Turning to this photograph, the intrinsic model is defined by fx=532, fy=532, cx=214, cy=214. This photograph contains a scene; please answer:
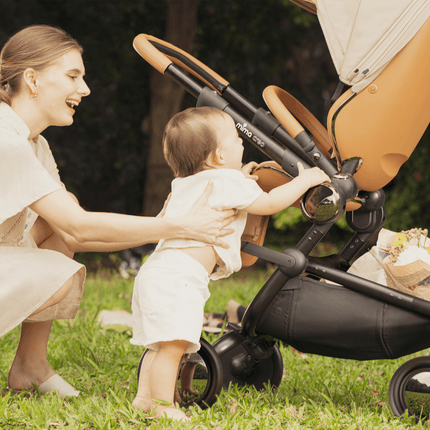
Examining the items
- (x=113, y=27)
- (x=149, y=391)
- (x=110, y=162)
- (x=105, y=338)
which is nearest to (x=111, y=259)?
(x=110, y=162)

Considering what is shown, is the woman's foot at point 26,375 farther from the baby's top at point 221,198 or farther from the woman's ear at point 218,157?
the woman's ear at point 218,157

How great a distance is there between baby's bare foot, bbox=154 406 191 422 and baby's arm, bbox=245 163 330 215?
733 millimetres

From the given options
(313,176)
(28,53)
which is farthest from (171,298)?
(28,53)

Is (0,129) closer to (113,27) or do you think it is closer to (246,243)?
(246,243)

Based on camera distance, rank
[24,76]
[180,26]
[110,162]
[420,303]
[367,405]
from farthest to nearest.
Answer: [110,162] → [180,26] → [367,405] → [24,76] → [420,303]

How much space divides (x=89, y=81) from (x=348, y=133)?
5614 mm

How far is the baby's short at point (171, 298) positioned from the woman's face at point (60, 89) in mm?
705

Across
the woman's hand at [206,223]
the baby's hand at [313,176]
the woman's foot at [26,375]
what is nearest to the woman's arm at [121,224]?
the woman's hand at [206,223]

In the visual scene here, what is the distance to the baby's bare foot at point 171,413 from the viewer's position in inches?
70.1

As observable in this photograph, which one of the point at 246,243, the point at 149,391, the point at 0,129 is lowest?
the point at 149,391

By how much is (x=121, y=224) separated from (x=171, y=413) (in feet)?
2.17

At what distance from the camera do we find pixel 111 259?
7008 millimetres

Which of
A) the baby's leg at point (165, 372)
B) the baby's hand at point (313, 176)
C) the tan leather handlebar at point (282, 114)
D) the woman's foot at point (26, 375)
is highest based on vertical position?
the tan leather handlebar at point (282, 114)

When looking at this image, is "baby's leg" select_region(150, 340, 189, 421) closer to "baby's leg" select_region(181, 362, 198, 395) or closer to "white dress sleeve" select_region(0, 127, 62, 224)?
"baby's leg" select_region(181, 362, 198, 395)
